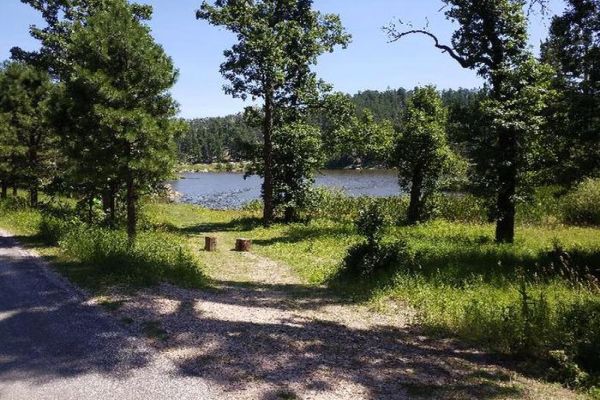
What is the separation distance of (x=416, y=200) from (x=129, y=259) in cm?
1746

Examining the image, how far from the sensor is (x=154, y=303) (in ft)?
30.8

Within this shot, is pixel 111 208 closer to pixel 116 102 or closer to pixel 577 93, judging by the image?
pixel 116 102

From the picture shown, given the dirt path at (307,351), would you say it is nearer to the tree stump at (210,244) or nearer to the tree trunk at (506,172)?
the tree stump at (210,244)

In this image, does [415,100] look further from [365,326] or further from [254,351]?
[254,351]

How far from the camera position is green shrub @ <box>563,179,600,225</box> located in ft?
84.7

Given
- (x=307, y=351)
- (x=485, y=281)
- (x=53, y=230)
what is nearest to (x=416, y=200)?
(x=485, y=281)

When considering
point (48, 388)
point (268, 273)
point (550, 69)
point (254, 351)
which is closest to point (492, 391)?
point (254, 351)

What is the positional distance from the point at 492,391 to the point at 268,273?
10.3m

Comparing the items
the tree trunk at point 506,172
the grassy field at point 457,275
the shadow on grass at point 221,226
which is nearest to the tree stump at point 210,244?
the grassy field at point 457,275

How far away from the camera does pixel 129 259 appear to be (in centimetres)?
1247

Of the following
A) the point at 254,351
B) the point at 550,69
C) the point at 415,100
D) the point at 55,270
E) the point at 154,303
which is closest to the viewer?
the point at 254,351

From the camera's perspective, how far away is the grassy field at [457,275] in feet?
26.0

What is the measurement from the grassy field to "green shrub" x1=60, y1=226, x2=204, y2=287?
1.6 inches

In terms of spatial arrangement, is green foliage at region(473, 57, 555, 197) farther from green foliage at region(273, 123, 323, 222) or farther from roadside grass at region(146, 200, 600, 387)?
green foliage at region(273, 123, 323, 222)
